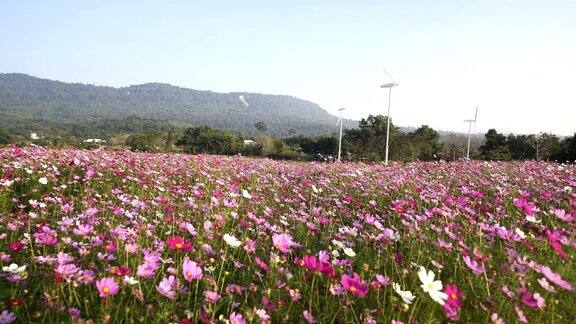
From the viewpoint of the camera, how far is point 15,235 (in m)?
3.53

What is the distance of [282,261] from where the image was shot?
278cm

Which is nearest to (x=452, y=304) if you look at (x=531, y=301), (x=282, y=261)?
(x=531, y=301)

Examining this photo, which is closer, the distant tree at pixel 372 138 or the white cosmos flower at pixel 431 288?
the white cosmos flower at pixel 431 288

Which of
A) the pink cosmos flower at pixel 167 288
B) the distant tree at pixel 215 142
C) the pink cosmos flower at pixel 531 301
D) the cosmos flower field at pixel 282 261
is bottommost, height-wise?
the distant tree at pixel 215 142

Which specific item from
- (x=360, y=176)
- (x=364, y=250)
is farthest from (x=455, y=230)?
(x=360, y=176)

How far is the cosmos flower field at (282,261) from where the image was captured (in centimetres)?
219

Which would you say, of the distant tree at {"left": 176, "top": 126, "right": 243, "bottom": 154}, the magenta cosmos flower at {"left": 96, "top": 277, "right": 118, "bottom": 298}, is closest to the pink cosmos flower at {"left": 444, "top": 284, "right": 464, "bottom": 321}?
the magenta cosmos flower at {"left": 96, "top": 277, "right": 118, "bottom": 298}

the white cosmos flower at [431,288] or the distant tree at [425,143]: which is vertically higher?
the white cosmos flower at [431,288]

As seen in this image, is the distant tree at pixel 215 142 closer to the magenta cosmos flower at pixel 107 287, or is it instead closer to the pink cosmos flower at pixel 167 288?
the pink cosmos flower at pixel 167 288

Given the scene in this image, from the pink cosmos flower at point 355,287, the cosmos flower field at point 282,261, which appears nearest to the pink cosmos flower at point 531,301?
the cosmos flower field at point 282,261

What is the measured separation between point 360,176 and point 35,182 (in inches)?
204

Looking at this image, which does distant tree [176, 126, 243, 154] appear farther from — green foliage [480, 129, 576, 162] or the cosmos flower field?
the cosmos flower field

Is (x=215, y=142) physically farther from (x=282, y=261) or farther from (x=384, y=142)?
(x=282, y=261)

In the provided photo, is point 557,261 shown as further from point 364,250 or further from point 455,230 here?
point 364,250
